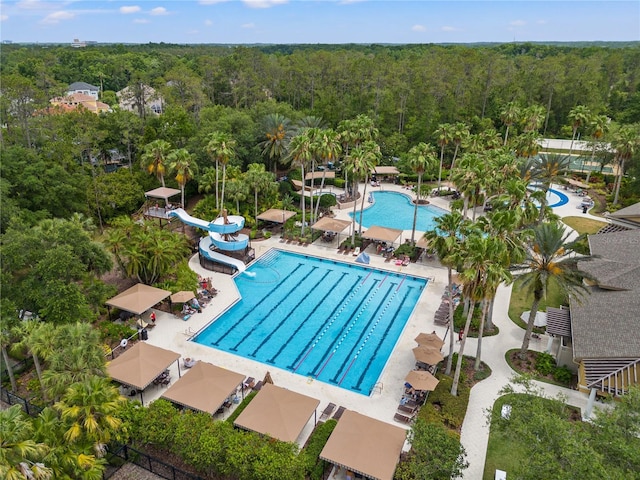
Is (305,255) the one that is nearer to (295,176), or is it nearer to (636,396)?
(295,176)

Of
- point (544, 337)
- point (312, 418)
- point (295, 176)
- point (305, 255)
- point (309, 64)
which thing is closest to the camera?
point (312, 418)

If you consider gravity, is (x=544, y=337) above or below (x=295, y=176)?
below

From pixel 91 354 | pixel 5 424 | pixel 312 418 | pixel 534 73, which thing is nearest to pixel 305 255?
pixel 312 418

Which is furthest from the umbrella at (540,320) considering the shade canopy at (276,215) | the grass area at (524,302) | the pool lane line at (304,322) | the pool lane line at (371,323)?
the shade canopy at (276,215)

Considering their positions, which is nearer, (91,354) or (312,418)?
(91,354)

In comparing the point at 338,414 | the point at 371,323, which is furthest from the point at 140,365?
the point at 371,323

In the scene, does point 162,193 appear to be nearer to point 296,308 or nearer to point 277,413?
point 296,308

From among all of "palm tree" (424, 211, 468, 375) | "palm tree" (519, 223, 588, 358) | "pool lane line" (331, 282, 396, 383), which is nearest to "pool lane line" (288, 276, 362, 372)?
"pool lane line" (331, 282, 396, 383)
